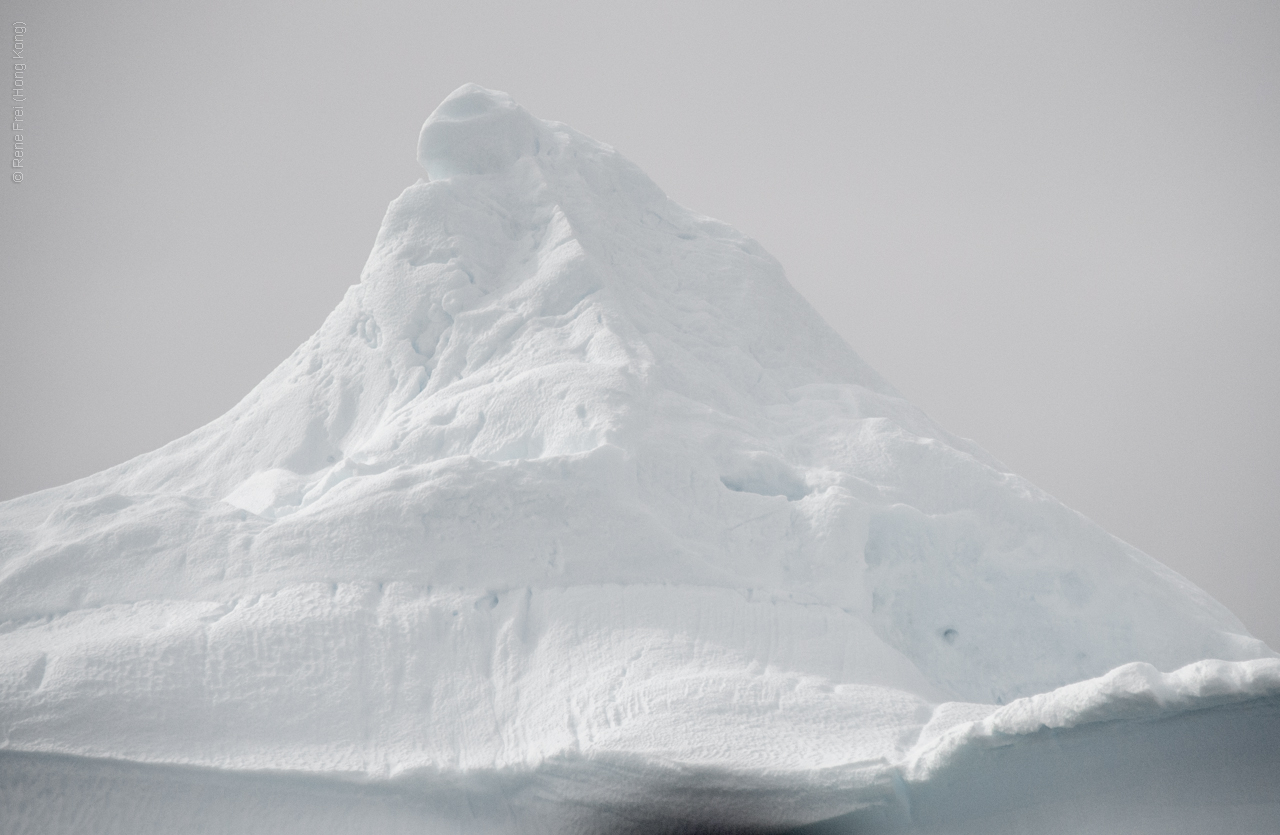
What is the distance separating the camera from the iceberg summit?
3.16 meters

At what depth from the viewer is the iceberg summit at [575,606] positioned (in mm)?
3156

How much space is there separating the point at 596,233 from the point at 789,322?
1.30 meters

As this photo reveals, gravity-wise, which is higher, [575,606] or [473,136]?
[473,136]

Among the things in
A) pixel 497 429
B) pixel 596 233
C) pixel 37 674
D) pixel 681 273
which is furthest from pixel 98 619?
pixel 681 273

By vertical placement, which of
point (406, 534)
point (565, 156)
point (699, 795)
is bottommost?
point (699, 795)

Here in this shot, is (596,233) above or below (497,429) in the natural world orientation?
above

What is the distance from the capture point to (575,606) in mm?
3887

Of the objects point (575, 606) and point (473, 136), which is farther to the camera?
point (473, 136)

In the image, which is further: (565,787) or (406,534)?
(406,534)

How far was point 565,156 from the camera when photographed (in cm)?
646

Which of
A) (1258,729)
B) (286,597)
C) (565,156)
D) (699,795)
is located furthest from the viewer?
(565,156)

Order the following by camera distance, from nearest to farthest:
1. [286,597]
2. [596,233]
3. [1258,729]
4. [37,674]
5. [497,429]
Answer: [1258,729] < [37,674] < [286,597] < [497,429] < [596,233]

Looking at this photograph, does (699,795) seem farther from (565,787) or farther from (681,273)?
(681,273)

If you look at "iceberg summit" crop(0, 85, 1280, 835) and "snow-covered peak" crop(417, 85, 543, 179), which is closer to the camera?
"iceberg summit" crop(0, 85, 1280, 835)
